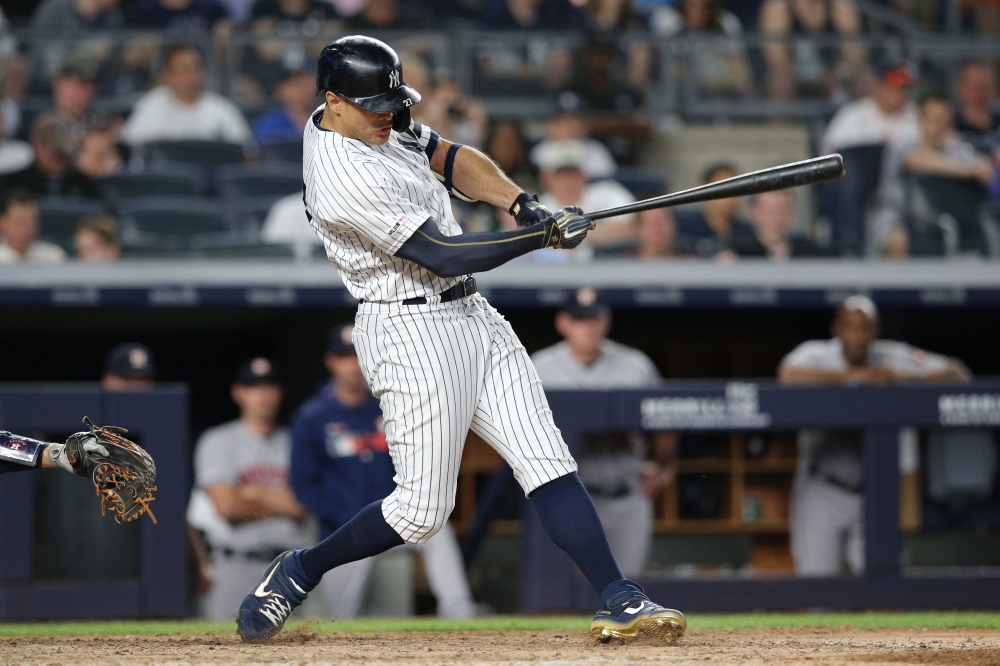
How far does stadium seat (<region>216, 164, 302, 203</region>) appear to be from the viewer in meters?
6.48

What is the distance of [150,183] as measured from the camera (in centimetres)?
654

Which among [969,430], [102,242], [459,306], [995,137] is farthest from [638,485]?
[995,137]

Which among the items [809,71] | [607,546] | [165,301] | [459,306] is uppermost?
[809,71]

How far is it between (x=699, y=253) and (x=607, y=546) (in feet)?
11.2

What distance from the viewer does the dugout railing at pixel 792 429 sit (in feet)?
16.4

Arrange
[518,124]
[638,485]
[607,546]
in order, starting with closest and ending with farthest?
[607,546]
[638,485]
[518,124]

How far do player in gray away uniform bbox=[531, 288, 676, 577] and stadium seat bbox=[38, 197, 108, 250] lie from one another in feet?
7.84

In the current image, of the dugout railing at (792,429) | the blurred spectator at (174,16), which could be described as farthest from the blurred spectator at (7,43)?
the dugout railing at (792,429)

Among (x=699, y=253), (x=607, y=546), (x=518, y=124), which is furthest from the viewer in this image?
(x=518, y=124)

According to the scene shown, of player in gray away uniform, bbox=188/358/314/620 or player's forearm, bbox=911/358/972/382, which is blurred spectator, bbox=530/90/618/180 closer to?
player's forearm, bbox=911/358/972/382

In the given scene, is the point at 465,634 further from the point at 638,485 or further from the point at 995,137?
the point at 995,137

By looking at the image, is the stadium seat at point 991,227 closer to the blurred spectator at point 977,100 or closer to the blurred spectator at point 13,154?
the blurred spectator at point 977,100

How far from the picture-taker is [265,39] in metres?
7.10

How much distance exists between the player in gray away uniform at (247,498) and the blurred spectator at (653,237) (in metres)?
1.96
